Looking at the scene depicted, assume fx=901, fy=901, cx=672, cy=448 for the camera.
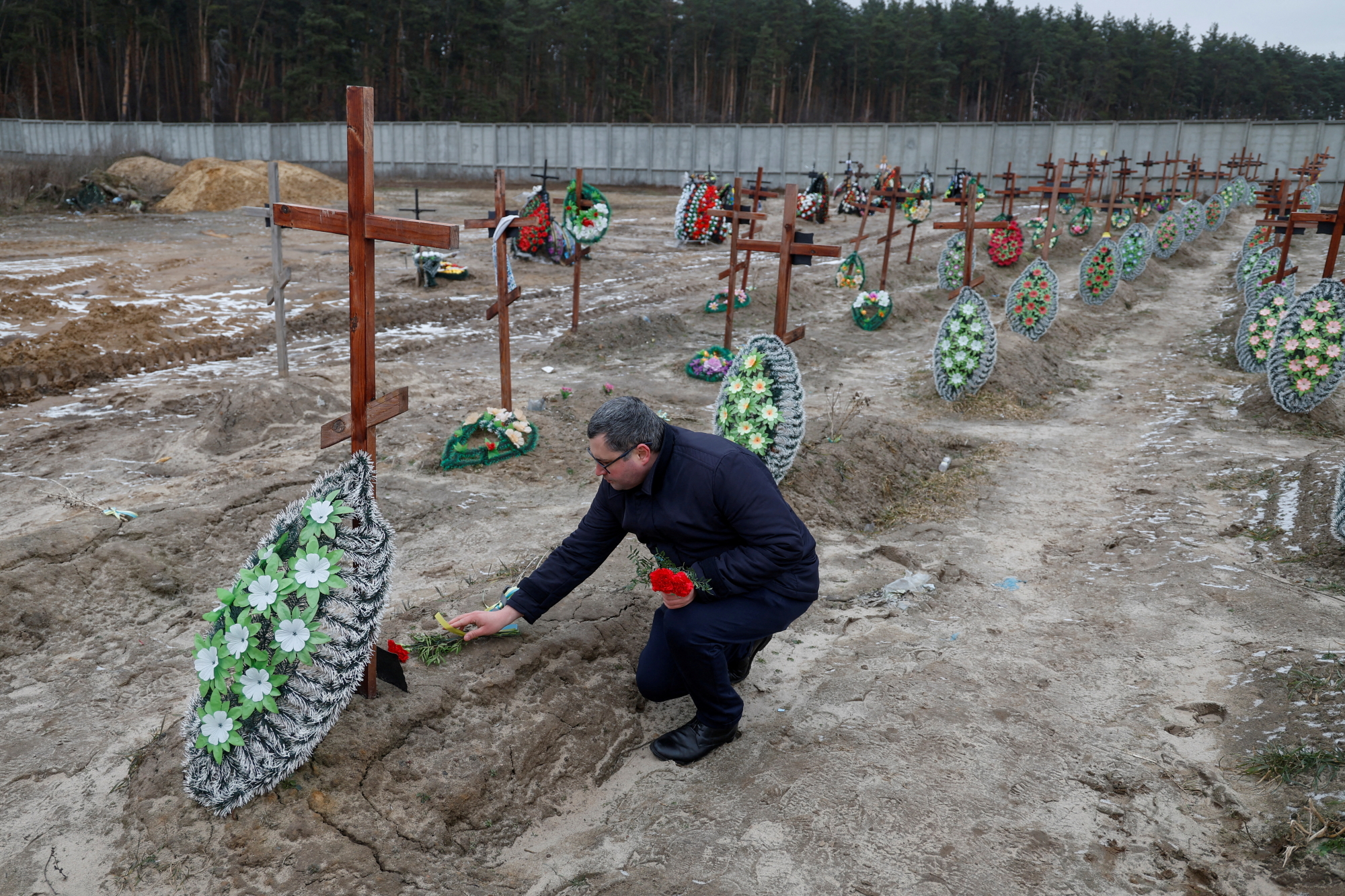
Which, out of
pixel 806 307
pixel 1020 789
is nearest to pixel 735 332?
pixel 806 307

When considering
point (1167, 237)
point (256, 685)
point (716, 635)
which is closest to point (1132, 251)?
point (1167, 237)

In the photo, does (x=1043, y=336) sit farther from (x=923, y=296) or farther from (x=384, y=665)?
(x=384, y=665)

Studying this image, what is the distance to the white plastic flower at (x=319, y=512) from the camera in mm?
2861

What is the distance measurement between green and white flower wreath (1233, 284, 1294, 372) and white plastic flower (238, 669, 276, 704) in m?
9.83

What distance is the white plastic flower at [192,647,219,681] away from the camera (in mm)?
2775

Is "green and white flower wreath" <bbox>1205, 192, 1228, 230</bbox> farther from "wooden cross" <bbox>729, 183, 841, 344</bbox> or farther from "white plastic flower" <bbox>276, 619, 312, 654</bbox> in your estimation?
"white plastic flower" <bbox>276, 619, 312, 654</bbox>

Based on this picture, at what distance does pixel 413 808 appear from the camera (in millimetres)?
2912

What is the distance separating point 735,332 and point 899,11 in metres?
45.6

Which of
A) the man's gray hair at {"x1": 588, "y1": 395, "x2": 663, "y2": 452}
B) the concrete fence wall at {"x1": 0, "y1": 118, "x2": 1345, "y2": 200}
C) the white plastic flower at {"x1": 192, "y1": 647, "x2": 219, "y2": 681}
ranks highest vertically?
the concrete fence wall at {"x1": 0, "y1": 118, "x2": 1345, "y2": 200}

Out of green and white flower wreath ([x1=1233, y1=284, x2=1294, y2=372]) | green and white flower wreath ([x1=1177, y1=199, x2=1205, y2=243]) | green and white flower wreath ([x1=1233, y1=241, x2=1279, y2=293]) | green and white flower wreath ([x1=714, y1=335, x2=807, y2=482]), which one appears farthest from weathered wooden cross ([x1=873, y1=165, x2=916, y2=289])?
green and white flower wreath ([x1=714, y1=335, x2=807, y2=482])

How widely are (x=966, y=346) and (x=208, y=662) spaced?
7.36 meters

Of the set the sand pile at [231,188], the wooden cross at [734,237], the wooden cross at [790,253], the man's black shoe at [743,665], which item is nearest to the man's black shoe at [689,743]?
the man's black shoe at [743,665]

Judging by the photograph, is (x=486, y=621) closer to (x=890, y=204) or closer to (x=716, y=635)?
(x=716, y=635)

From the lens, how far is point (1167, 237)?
63.4ft
